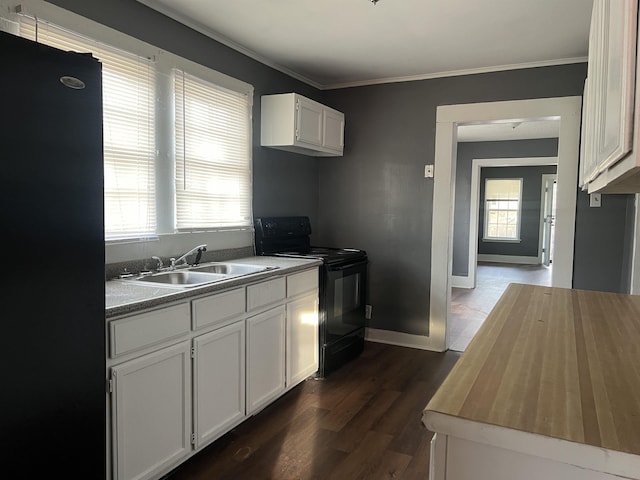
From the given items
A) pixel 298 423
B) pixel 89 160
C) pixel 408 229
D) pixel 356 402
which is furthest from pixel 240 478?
pixel 408 229

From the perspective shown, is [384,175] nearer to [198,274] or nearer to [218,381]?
[198,274]

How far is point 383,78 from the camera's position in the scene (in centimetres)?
417

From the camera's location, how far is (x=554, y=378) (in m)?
1.15

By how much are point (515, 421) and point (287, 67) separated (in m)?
3.51

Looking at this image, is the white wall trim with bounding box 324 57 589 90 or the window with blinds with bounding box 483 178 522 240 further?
the window with blinds with bounding box 483 178 522 240

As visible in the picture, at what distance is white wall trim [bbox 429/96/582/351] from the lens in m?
3.57

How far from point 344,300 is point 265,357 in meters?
1.06

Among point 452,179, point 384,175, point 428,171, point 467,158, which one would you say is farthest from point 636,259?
point 467,158

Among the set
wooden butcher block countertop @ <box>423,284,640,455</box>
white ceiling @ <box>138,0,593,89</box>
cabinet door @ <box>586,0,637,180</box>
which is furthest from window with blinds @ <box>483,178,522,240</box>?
cabinet door @ <box>586,0,637,180</box>

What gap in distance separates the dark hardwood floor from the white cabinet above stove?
1.78 meters

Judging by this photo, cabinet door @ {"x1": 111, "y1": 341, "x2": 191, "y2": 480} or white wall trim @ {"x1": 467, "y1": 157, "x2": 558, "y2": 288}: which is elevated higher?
white wall trim @ {"x1": 467, "y1": 157, "x2": 558, "y2": 288}

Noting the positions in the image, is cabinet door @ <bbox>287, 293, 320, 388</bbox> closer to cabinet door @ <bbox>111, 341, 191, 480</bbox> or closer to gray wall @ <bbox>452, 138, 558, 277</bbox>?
cabinet door @ <bbox>111, 341, 191, 480</bbox>

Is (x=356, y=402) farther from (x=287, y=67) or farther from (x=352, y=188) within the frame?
(x=287, y=67)

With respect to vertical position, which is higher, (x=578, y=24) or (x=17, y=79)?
(x=578, y=24)
